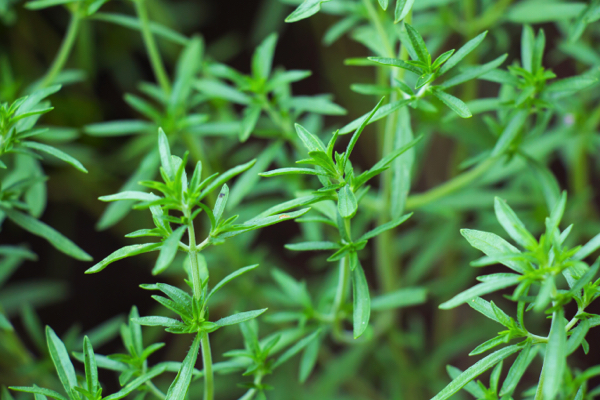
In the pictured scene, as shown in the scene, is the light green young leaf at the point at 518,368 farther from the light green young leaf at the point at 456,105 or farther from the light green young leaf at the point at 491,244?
the light green young leaf at the point at 456,105

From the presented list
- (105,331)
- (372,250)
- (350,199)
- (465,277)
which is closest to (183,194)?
(350,199)

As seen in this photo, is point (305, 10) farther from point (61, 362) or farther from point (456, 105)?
point (61, 362)

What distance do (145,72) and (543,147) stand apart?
1.09 metres

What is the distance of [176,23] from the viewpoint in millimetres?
1450

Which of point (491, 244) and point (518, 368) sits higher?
point (491, 244)

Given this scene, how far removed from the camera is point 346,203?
55 centimetres

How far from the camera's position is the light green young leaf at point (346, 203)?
0.54 m

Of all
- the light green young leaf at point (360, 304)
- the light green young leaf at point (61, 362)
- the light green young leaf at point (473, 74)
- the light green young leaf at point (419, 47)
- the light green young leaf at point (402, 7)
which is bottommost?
the light green young leaf at point (61, 362)

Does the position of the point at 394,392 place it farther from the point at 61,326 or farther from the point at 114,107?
the point at 114,107

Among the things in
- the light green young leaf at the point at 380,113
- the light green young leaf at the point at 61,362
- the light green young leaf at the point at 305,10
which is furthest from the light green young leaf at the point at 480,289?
the light green young leaf at the point at 61,362

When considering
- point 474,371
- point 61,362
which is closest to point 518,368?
point 474,371

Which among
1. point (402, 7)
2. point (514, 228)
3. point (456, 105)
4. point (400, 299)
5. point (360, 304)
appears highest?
point (402, 7)

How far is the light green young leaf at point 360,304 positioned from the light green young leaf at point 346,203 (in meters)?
0.10

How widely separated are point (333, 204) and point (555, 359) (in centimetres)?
32
